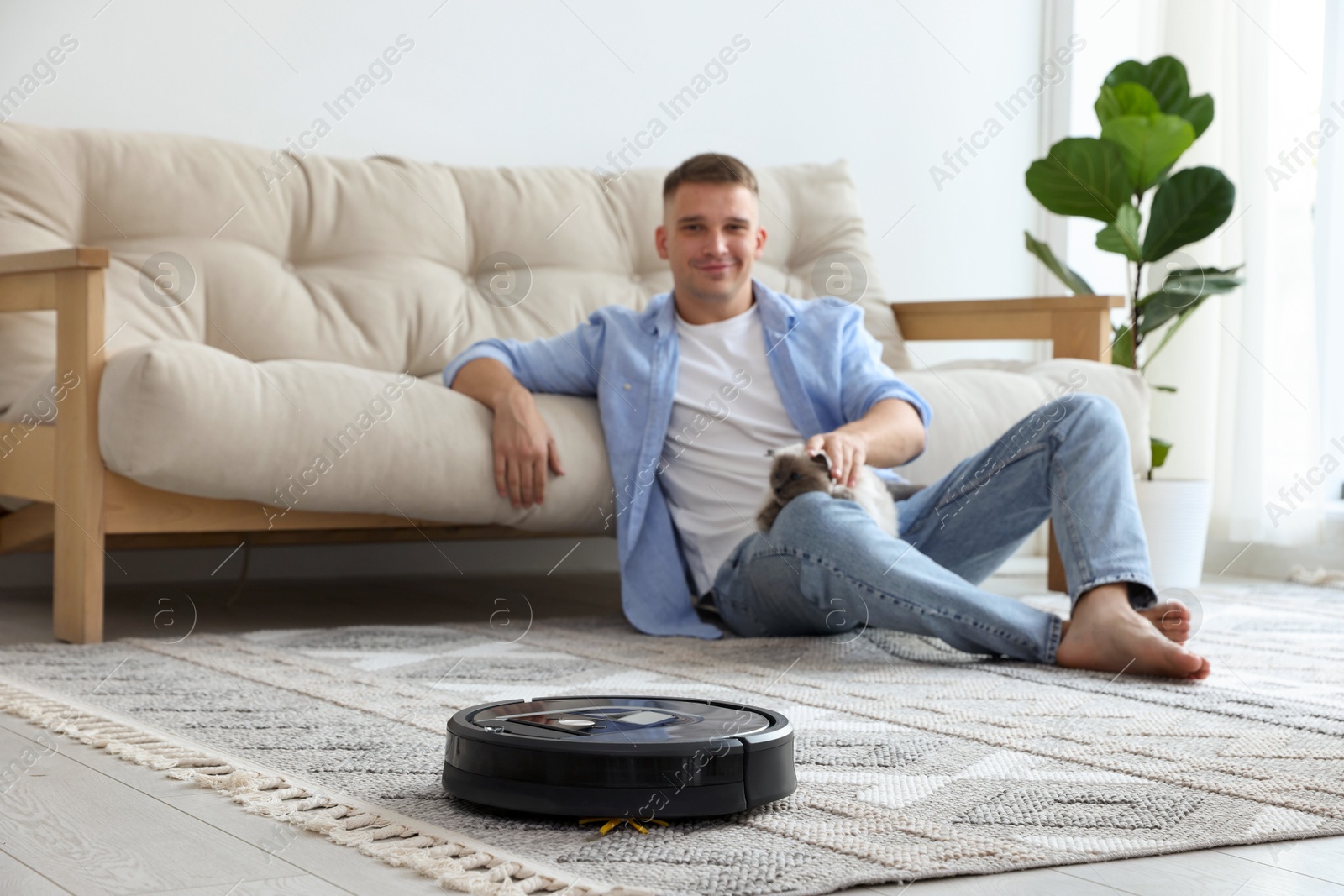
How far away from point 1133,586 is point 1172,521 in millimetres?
1038

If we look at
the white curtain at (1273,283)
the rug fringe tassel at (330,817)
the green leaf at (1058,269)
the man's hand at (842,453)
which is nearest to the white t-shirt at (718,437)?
the man's hand at (842,453)

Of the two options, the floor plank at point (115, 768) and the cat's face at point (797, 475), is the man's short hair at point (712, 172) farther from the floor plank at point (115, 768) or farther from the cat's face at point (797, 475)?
the floor plank at point (115, 768)

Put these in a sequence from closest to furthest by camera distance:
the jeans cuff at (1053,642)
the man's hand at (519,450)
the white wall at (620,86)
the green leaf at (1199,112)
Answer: the jeans cuff at (1053,642), the man's hand at (519,450), the white wall at (620,86), the green leaf at (1199,112)

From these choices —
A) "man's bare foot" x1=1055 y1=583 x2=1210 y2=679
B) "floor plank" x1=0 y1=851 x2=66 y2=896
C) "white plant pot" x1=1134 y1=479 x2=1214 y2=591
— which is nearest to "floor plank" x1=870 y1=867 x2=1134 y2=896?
"floor plank" x1=0 y1=851 x2=66 y2=896

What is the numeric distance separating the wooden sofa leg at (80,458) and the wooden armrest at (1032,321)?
150 cm

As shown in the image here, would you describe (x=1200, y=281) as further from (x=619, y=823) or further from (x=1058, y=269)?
(x=619, y=823)

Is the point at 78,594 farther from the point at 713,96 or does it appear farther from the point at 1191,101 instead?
the point at 1191,101

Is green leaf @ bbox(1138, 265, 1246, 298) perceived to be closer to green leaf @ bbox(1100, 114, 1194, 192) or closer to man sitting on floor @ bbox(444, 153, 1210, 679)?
green leaf @ bbox(1100, 114, 1194, 192)

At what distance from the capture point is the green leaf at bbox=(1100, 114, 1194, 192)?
2455 millimetres

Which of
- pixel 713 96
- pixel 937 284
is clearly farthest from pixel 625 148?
pixel 937 284

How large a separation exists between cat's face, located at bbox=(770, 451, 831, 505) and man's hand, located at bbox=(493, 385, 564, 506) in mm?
347

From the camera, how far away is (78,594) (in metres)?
1.67

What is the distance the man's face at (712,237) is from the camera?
180cm

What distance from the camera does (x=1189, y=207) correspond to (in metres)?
2.52
